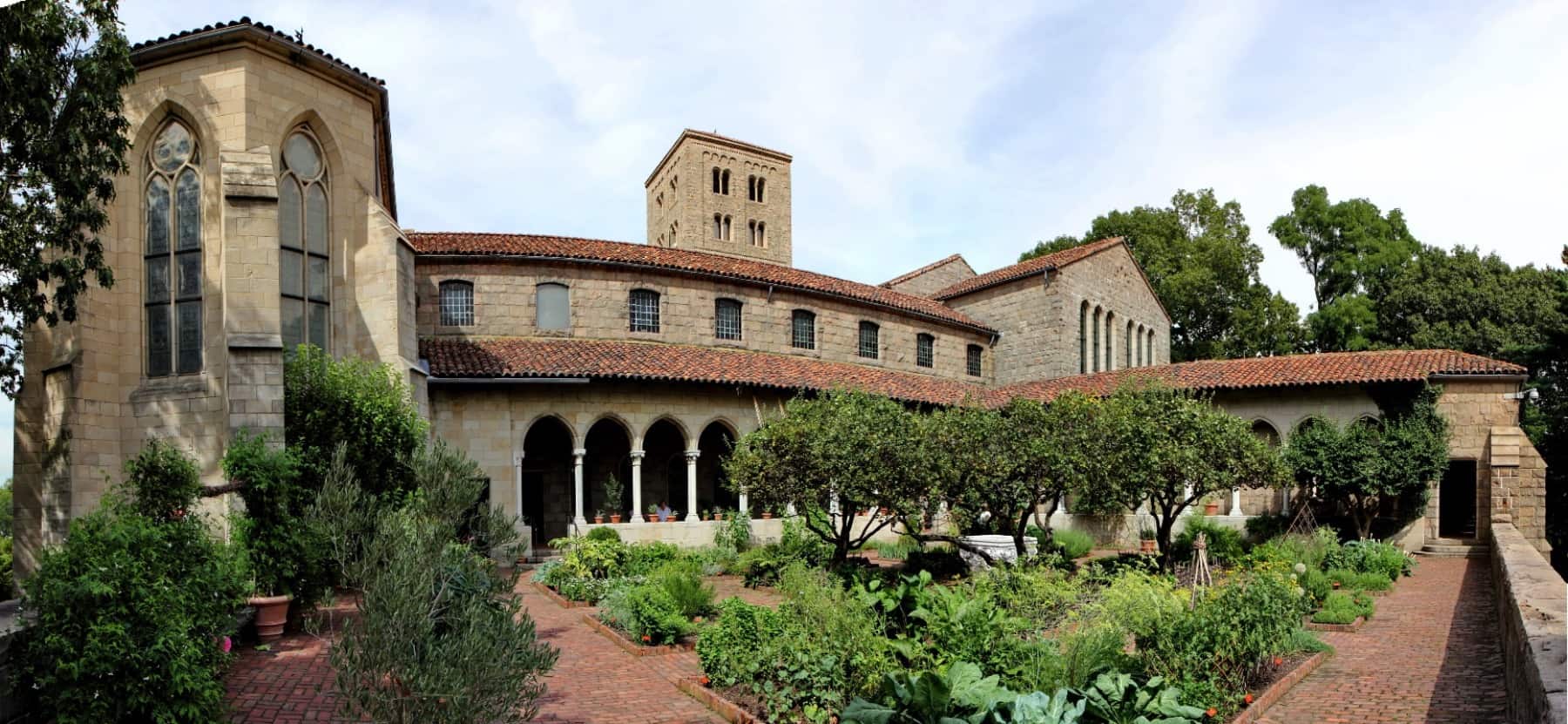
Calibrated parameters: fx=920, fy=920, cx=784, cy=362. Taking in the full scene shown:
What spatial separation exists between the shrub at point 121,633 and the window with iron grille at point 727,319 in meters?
21.4

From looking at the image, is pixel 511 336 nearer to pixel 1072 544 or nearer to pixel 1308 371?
pixel 1072 544

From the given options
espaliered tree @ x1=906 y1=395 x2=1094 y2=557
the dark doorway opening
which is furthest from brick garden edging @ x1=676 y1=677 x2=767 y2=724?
the dark doorway opening

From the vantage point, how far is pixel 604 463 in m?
28.5

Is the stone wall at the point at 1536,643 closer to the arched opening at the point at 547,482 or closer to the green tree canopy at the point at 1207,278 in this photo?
the arched opening at the point at 547,482

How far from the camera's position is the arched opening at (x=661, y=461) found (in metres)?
29.3

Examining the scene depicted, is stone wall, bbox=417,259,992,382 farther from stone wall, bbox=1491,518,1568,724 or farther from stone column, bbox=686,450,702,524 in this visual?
stone wall, bbox=1491,518,1568,724

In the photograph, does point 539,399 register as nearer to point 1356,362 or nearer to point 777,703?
point 777,703

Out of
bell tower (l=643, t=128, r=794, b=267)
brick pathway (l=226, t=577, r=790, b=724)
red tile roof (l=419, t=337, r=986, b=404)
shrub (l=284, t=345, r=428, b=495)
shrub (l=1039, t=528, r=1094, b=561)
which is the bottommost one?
shrub (l=1039, t=528, r=1094, b=561)

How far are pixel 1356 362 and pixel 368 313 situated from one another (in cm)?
2649

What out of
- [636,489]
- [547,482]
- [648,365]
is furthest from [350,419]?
[547,482]

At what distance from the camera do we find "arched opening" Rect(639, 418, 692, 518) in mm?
29266

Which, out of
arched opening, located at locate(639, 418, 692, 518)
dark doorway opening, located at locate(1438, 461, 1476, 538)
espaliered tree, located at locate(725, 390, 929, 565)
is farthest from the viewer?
arched opening, located at locate(639, 418, 692, 518)

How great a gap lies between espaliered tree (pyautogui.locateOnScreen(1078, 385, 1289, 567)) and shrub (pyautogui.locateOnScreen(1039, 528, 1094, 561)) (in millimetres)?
2840

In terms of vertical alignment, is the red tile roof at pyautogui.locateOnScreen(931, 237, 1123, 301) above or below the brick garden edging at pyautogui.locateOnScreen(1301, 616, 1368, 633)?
above
